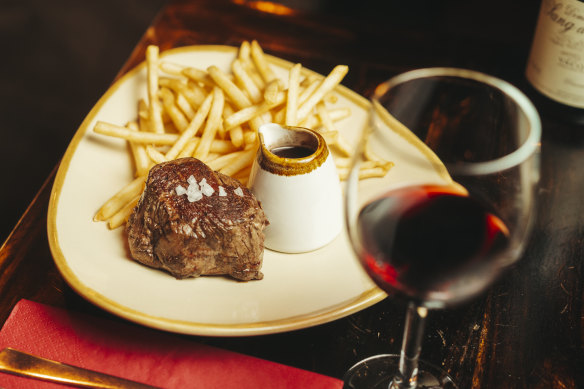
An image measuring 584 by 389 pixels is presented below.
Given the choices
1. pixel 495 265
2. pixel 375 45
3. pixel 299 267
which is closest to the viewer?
pixel 495 265

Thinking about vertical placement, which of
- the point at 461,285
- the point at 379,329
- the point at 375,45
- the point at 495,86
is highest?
the point at 495,86

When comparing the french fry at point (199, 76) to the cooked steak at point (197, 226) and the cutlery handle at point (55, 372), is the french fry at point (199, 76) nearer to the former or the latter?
the cooked steak at point (197, 226)

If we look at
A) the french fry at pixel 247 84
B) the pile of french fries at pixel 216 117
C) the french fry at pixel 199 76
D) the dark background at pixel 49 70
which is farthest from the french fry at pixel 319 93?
the dark background at pixel 49 70

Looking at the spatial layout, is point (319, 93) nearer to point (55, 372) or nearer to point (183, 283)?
point (183, 283)

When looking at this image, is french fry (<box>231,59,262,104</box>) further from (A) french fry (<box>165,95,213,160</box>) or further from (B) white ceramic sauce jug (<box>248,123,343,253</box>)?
(B) white ceramic sauce jug (<box>248,123,343,253</box>)

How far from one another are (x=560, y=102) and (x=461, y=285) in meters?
0.94

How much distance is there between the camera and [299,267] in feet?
4.16

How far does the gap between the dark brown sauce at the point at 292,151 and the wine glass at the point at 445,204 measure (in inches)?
15.2

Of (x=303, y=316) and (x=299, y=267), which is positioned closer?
(x=303, y=316)

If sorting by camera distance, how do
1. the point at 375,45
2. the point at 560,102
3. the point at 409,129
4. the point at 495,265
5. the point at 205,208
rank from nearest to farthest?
the point at 495,265
the point at 409,129
the point at 205,208
the point at 560,102
the point at 375,45

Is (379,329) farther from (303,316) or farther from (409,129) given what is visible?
(409,129)

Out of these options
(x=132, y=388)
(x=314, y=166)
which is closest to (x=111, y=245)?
(x=132, y=388)

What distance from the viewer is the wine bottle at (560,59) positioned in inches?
53.9

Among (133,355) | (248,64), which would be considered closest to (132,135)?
(248,64)
